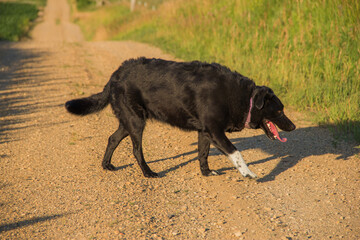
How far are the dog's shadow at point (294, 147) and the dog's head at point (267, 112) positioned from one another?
1.77 ft

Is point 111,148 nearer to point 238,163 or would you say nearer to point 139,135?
point 139,135

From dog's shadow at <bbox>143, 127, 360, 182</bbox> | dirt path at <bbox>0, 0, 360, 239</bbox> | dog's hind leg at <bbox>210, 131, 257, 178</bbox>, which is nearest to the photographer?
dirt path at <bbox>0, 0, 360, 239</bbox>

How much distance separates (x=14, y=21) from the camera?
23.0 meters

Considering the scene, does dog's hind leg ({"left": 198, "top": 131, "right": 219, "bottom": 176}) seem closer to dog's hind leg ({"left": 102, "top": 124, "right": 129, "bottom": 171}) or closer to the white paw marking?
the white paw marking

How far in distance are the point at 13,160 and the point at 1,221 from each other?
1.50m

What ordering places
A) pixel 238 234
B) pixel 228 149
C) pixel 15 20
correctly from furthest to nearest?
pixel 15 20
pixel 228 149
pixel 238 234

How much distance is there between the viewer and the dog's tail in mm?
4773

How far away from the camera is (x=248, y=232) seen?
3500 millimetres

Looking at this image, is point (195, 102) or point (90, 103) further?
point (90, 103)

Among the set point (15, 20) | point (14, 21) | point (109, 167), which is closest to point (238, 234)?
point (109, 167)

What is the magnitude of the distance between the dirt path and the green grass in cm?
1275

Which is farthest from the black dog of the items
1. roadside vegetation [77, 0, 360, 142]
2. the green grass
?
the green grass

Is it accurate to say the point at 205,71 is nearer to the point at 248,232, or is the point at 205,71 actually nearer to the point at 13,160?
the point at 248,232

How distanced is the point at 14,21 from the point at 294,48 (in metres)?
19.3
